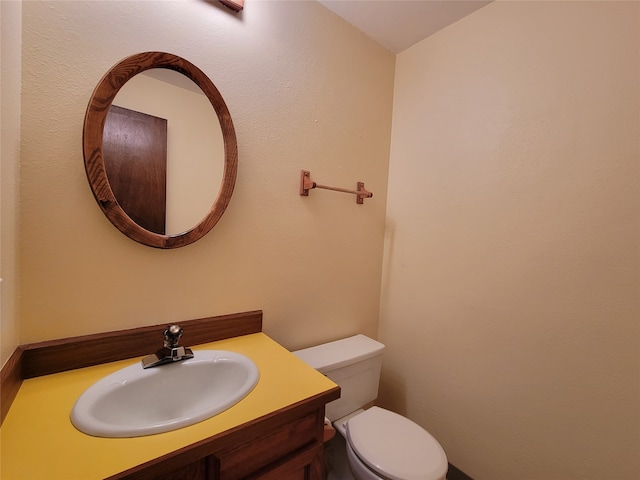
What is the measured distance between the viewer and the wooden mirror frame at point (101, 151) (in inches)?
33.4

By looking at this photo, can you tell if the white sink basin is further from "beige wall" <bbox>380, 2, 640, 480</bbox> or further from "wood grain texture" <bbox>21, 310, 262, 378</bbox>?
"beige wall" <bbox>380, 2, 640, 480</bbox>

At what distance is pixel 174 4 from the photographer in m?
0.99

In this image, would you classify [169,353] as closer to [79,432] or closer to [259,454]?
[79,432]

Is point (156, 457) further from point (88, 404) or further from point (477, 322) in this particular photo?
point (477, 322)

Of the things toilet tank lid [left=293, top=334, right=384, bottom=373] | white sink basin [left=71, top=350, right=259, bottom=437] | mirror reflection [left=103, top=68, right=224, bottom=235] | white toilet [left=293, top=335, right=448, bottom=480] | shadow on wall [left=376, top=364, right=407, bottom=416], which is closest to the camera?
white sink basin [left=71, top=350, right=259, bottom=437]

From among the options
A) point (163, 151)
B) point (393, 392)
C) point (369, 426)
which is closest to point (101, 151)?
point (163, 151)

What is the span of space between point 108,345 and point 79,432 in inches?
13.3

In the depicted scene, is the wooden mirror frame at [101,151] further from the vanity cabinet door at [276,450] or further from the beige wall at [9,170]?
the vanity cabinet door at [276,450]

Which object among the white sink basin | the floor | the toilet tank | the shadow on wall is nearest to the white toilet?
the toilet tank

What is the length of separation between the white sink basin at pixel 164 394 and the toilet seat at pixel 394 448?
1.98ft

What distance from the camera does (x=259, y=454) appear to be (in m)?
0.71

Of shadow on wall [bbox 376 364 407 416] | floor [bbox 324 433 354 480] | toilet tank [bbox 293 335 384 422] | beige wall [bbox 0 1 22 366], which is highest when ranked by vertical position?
beige wall [bbox 0 1 22 366]

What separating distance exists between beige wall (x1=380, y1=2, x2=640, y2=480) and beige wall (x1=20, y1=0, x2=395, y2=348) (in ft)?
1.05

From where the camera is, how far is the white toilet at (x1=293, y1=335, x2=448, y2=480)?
102 centimetres
